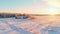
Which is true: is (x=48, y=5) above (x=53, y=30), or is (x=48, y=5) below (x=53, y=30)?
above

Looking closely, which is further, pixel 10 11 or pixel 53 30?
pixel 10 11

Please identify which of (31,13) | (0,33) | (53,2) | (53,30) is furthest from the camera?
(31,13)

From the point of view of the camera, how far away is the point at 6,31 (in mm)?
1774

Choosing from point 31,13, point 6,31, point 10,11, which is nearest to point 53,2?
point 31,13

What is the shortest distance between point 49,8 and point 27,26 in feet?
2.64

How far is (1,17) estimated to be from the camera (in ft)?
8.87

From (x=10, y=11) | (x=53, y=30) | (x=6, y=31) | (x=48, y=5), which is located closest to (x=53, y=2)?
(x=48, y=5)

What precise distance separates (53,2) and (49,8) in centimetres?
18

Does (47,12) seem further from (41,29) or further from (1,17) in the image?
(1,17)

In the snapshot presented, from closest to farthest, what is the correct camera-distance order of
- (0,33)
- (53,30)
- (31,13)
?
(0,33) → (53,30) → (31,13)

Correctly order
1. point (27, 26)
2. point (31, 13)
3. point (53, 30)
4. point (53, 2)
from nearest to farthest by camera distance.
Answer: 1. point (53, 30)
2. point (27, 26)
3. point (53, 2)
4. point (31, 13)

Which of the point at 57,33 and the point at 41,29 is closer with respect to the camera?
the point at 57,33

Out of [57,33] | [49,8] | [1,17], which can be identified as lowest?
[57,33]

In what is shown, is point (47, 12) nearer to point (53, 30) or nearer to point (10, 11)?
point (53, 30)
